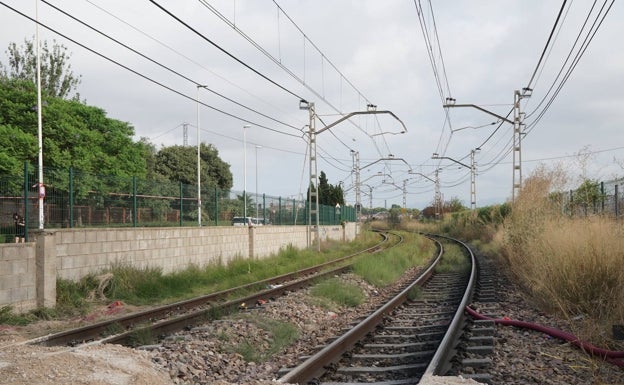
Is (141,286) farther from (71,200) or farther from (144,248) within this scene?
(71,200)

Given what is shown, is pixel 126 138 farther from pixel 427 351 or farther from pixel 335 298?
pixel 427 351

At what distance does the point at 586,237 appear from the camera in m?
10.1

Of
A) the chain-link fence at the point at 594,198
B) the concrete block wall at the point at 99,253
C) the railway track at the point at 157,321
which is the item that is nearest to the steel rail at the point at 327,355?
the railway track at the point at 157,321

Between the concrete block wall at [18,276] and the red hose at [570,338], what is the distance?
910cm

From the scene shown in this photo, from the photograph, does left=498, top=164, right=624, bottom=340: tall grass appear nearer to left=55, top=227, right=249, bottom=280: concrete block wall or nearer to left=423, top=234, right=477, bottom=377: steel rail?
left=423, top=234, right=477, bottom=377: steel rail

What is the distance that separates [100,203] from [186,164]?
6003 centimetres

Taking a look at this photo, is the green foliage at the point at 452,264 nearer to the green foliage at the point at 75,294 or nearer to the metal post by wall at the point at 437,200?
the green foliage at the point at 75,294

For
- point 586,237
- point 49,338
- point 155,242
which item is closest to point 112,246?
point 155,242

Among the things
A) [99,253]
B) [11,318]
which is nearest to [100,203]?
[99,253]

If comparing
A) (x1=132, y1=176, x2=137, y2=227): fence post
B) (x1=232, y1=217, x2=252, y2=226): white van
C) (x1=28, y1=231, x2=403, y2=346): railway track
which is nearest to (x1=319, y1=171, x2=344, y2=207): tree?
(x1=232, y1=217, x2=252, y2=226): white van

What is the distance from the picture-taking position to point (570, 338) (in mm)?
7836

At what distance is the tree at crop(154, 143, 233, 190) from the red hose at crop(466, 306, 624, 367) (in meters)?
63.3

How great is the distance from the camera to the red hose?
21.8 feet

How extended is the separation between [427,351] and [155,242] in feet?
37.7
